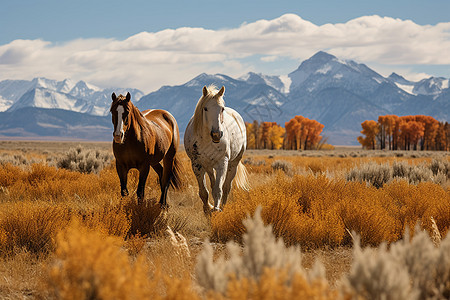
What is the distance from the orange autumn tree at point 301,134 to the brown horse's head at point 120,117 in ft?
379

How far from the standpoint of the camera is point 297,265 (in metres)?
2.42

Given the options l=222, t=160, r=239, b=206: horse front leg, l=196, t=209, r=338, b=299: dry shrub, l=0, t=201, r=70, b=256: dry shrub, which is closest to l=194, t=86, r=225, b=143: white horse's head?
l=222, t=160, r=239, b=206: horse front leg

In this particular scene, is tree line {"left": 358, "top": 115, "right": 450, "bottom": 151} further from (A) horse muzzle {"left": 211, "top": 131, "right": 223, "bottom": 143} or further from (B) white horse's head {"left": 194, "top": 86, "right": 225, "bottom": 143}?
(A) horse muzzle {"left": 211, "top": 131, "right": 223, "bottom": 143}

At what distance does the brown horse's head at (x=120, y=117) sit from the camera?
694cm

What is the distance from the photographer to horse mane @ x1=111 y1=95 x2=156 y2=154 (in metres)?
7.36

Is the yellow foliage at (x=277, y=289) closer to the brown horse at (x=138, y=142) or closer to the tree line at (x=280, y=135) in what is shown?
the brown horse at (x=138, y=142)

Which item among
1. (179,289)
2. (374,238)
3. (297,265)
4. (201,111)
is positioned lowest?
(374,238)

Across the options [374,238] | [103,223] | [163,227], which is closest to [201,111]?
[163,227]

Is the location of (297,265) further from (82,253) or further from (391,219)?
(391,219)

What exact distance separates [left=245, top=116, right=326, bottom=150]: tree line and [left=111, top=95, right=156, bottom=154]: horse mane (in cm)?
10664

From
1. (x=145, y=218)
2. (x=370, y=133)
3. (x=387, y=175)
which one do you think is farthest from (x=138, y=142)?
(x=370, y=133)

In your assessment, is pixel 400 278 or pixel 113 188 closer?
pixel 400 278

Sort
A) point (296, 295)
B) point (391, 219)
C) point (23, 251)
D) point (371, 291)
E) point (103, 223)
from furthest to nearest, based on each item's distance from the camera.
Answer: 1. point (391, 219)
2. point (103, 223)
3. point (23, 251)
4. point (371, 291)
5. point (296, 295)

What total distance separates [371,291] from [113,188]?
835cm
